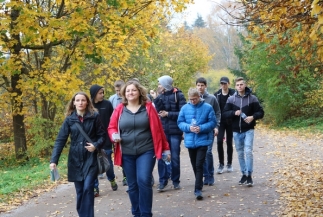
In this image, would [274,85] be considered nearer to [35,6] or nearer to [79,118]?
[35,6]

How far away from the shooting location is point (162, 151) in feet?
18.7

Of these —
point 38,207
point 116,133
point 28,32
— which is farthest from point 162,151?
point 28,32

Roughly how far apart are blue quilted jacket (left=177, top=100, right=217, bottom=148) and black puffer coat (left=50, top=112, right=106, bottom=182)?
176 cm

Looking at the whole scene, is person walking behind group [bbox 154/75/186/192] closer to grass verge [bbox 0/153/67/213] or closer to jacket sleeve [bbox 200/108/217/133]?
Result: jacket sleeve [bbox 200/108/217/133]

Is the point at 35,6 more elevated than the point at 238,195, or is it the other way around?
the point at 35,6

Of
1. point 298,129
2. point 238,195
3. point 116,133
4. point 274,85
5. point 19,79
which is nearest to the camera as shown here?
point 116,133

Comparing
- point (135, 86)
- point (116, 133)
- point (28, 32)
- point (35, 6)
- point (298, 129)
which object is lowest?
point (298, 129)

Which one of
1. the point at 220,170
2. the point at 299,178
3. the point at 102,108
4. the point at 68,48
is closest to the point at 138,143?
the point at 102,108

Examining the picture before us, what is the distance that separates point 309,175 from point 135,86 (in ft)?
17.3

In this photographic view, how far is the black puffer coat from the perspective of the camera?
5.71 m

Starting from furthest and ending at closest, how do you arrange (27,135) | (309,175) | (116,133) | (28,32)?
(27,135)
(28,32)
(309,175)
(116,133)

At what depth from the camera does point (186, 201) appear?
712 cm

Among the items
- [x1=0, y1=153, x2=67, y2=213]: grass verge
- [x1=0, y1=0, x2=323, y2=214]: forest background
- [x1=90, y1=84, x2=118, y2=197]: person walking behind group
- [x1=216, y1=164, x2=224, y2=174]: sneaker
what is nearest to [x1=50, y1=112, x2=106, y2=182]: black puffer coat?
[x1=90, y1=84, x2=118, y2=197]: person walking behind group

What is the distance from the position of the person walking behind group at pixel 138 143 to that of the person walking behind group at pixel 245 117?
255 centimetres
